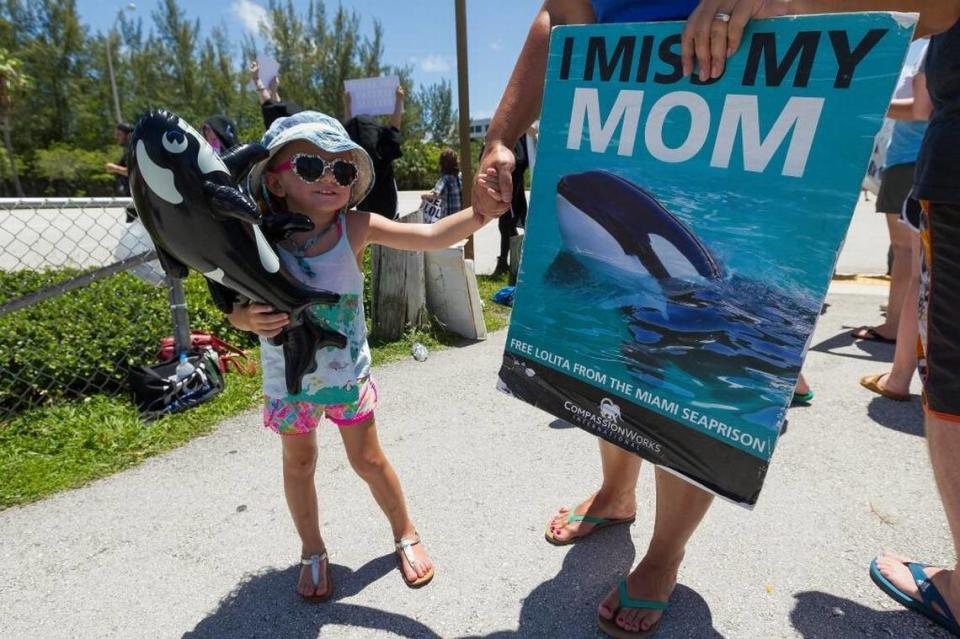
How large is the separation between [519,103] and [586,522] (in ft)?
5.17

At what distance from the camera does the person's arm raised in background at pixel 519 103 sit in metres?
1.73

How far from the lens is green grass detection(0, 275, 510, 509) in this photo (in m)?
2.76

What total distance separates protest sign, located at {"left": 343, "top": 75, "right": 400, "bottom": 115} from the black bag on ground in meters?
2.75

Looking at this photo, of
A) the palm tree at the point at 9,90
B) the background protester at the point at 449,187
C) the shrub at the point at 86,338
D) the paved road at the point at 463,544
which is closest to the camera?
the paved road at the point at 463,544

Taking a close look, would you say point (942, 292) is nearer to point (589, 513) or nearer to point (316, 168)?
point (589, 513)

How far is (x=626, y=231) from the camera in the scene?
5.02 ft

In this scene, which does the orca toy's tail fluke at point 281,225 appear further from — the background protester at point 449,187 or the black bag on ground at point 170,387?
the background protester at point 449,187

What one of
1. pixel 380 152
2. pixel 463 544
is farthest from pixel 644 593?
pixel 380 152

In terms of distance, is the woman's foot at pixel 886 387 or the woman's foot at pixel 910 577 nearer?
the woman's foot at pixel 910 577

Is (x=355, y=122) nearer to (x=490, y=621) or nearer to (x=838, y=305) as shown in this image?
(x=490, y=621)

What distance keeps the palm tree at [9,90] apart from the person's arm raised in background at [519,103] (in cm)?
3931

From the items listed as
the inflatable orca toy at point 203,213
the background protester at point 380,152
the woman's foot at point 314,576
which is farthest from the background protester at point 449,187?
the inflatable orca toy at point 203,213

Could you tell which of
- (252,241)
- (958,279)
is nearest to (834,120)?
(958,279)

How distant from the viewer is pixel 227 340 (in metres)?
4.53
